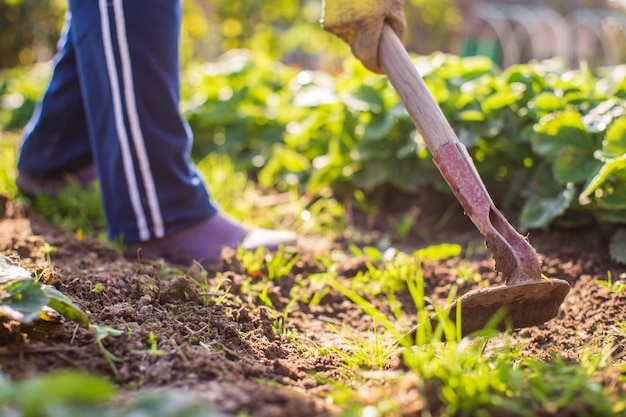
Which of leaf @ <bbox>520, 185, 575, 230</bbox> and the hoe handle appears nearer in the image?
the hoe handle

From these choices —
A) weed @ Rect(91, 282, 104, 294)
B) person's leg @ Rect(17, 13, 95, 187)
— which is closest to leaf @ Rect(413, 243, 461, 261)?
weed @ Rect(91, 282, 104, 294)

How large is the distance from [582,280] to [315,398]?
1.12 m

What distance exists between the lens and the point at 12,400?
0.96 m

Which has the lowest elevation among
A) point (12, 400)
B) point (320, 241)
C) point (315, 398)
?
point (320, 241)

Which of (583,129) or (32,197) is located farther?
(32,197)

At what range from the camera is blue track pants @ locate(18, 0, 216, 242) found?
2109 mm

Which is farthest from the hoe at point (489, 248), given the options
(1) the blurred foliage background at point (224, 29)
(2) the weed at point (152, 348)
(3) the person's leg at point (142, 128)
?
(1) the blurred foliage background at point (224, 29)

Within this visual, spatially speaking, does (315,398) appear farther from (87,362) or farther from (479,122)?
(479,122)

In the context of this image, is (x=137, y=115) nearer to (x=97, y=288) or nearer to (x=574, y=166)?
(x=97, y=288)

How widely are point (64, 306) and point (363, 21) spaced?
3.53 feet

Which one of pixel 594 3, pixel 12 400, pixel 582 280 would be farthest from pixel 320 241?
pixel 594 3

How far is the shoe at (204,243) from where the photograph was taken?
224 cm

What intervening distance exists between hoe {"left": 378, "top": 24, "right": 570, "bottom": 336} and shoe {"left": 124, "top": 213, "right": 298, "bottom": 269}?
0.83m

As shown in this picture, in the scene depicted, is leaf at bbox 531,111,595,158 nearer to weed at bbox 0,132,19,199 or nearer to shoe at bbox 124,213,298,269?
shoe at bbox 124,213,298,269
